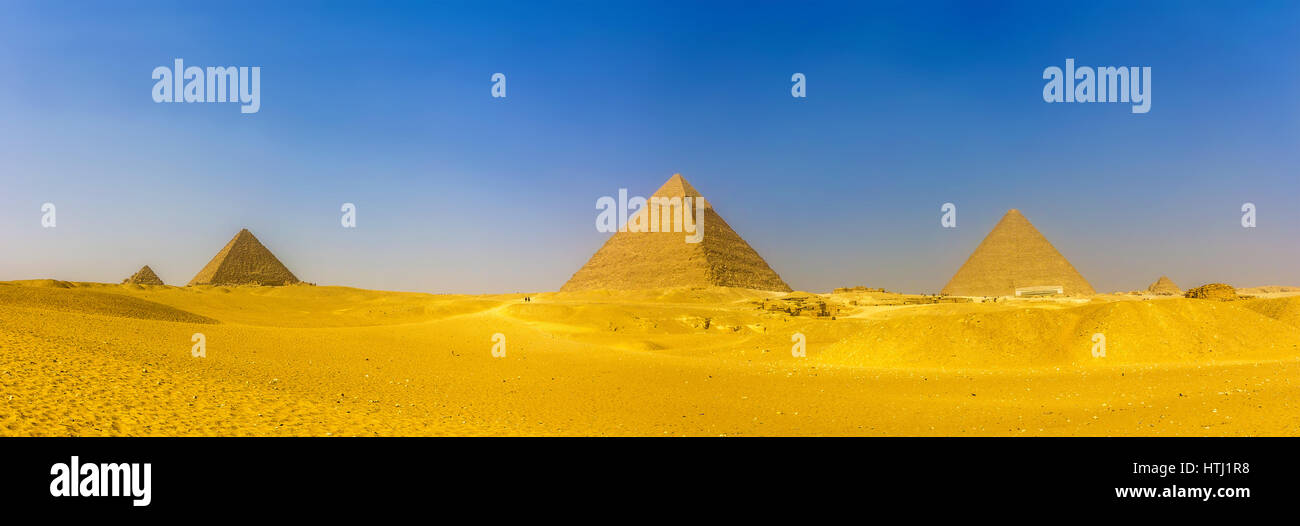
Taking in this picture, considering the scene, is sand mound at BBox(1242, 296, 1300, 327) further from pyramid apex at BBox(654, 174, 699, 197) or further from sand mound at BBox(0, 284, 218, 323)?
pyramid apex at BBox(654, 174, 699, 197)

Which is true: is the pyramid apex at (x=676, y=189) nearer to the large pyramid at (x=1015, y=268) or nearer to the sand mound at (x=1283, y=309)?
the large pyramid at (x=1015, y=268)

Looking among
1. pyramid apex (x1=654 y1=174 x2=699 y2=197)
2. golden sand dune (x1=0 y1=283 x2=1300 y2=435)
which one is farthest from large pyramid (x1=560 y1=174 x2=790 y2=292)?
golden sand dune (x1=0 y1=283 x2=1300 y2=435)

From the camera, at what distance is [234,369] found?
10.6 m

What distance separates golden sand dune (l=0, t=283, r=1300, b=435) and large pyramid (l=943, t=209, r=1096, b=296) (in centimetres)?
5628

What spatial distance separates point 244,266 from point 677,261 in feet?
152

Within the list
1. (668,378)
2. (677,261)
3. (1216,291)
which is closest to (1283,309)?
(1216,291)

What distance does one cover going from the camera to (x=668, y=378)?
13.2 metres

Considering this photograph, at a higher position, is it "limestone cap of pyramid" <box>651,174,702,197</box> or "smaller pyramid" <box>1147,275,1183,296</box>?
"limestone cap of pyramid" <box>651,174,702,197</box>

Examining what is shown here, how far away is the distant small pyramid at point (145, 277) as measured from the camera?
69.6m

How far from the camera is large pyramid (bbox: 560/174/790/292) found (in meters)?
69.8

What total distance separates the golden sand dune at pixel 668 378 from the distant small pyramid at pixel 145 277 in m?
60.5

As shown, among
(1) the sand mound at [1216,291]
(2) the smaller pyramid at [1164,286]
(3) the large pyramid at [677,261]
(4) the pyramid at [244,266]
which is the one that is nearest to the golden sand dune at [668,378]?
(1) the sand mound at [1216,291]
